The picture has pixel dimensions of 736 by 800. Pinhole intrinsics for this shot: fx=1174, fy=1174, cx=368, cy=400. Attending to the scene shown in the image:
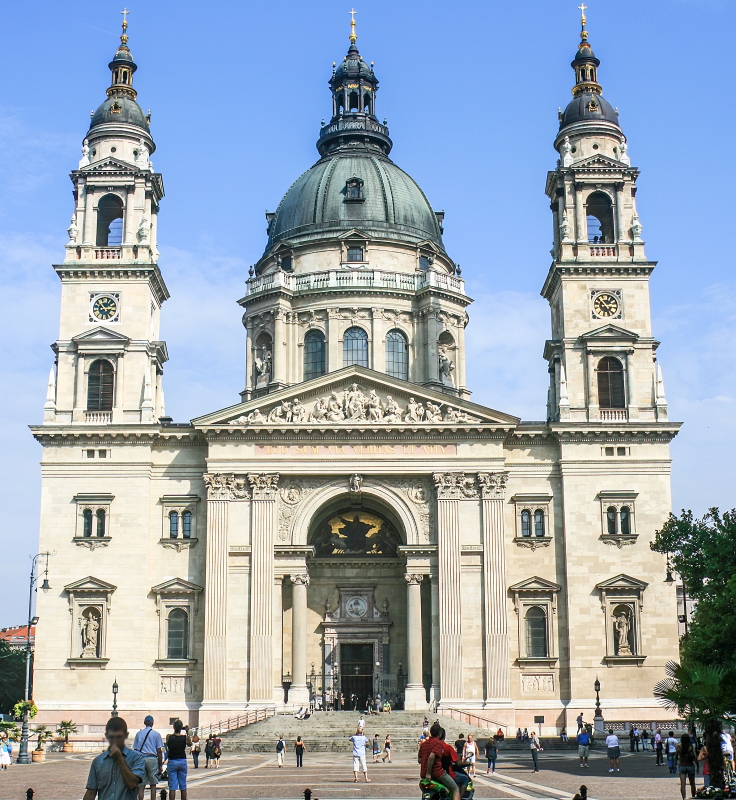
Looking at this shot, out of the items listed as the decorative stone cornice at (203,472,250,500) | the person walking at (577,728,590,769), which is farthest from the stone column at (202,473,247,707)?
the person walking at (577,728,590,769)

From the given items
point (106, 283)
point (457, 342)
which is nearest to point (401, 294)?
point (457, 342)

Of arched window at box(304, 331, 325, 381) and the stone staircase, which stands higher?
arched window at box(304, 331, 325, 381)

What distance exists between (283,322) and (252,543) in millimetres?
17808

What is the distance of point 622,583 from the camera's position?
59781mm

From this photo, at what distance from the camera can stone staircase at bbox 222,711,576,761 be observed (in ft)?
170

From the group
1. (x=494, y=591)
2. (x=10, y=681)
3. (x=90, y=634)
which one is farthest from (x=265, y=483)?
(x=10, y=681)

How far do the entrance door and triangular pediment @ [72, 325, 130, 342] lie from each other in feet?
66.9

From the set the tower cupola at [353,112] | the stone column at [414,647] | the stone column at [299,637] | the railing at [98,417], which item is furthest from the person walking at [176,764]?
the tower cupola at [353,112]

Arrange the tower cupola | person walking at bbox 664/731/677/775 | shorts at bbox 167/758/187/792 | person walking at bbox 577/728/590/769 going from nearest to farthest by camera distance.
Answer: shorts at bbox 167/758/187/792 → person walking at bbox 664/731/677/775 → person walking at bbox 577/728/590/769 → the tower cupola

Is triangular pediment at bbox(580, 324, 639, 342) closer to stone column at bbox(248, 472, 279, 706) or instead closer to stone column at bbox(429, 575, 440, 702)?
stone column at bbox(429, 575, 440, 702)

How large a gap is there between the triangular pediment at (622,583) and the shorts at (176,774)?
39837 millimetres

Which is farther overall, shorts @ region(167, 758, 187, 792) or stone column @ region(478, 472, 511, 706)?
stone column @ region(478, 472, 511, 706)

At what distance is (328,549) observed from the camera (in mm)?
64688

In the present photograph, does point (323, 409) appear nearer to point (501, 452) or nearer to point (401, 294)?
point (501, 452)
